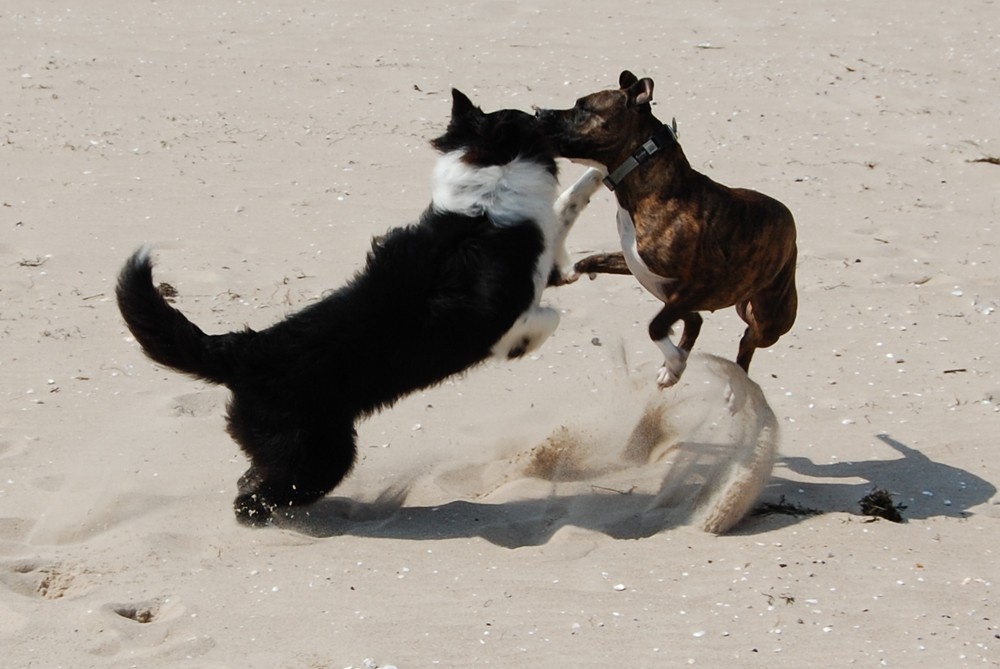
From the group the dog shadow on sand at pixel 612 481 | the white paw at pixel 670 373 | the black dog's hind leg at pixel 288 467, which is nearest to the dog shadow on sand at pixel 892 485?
the dog shadow on sand at pixel 612 481

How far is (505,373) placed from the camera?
21.5ft

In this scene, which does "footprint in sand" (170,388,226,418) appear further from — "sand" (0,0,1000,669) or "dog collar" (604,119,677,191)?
"dog collar" (604,119,677,191)

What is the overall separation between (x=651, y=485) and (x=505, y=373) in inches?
50.4

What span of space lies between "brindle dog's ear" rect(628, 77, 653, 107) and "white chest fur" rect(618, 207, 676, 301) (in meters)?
0.45

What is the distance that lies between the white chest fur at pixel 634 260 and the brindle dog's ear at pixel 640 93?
1.46 ft

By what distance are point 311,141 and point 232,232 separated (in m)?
1.37

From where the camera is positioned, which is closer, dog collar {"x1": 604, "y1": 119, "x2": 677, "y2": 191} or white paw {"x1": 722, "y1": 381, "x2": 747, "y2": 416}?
dog collar {"x1": 604, "y1": 119, "x2": 677, "y2": 191}

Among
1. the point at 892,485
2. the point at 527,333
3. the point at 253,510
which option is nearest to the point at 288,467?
the point at 253,510

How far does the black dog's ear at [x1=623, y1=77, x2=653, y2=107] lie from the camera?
5094mm

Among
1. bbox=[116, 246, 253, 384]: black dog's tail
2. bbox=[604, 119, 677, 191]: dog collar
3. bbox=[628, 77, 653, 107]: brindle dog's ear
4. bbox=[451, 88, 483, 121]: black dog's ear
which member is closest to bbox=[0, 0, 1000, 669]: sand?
bbox=[116, 246, 253, 384]: black dog's tail

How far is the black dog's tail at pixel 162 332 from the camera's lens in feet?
15.8

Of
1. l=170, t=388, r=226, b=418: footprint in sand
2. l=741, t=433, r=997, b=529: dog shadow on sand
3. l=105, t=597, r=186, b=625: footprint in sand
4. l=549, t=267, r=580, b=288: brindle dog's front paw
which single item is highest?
l=549, t=267, r=580, b=288: brindle dog's front paw

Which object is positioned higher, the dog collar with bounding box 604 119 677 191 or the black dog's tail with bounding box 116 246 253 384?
the dog collar with bounding box 604 119 677 191

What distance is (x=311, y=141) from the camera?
8.87m
